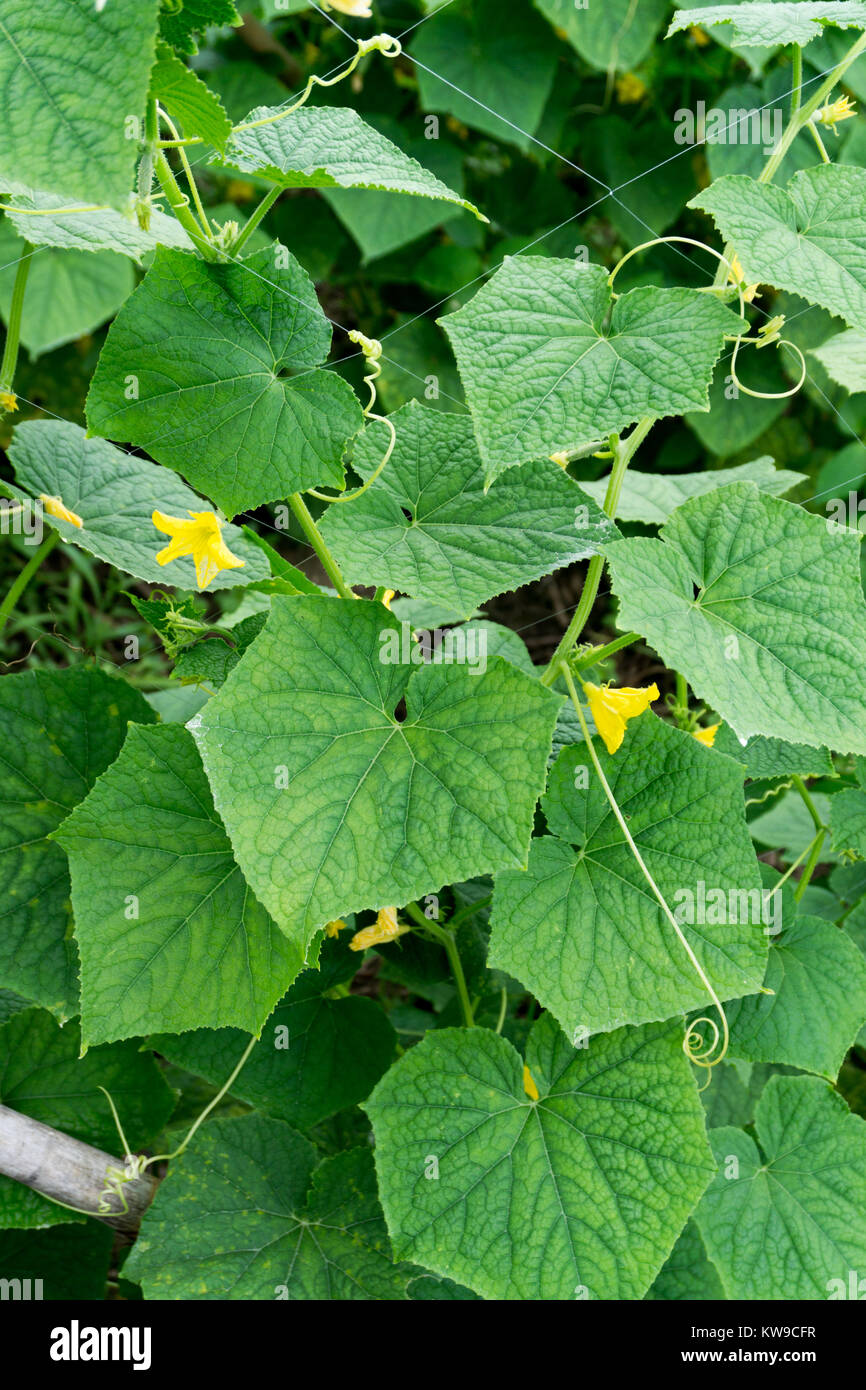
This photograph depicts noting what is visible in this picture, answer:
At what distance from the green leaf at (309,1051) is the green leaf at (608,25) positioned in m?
2.21

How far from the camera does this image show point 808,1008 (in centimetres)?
118

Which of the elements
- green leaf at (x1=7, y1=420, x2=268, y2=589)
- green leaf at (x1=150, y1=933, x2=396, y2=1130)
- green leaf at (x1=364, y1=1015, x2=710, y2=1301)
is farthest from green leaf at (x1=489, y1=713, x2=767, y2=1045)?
green leaf at (x1=7, y1=420, x2=268, y2=589)

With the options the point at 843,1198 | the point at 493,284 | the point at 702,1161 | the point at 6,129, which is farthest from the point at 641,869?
the point at 6,129

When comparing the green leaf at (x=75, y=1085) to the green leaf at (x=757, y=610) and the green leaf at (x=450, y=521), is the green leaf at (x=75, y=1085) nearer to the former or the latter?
the green leaf at (x=450, y=521)

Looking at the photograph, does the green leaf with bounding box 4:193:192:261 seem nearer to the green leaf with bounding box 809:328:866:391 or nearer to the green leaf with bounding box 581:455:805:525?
the green leaf with bounding box 581:455:805:525

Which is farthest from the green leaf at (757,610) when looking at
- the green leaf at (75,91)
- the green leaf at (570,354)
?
the green leaf at (75,91)

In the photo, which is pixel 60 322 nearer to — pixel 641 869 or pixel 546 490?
pixel 546 490

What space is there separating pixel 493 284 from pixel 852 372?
0.53 meters

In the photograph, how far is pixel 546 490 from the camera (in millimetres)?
1010

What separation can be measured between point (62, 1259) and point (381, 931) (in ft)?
1.94

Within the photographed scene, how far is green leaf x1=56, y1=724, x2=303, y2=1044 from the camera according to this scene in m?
0.97

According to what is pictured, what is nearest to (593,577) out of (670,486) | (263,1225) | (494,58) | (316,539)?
(316,539)

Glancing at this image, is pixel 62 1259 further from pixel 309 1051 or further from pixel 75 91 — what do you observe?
pixel 75 91

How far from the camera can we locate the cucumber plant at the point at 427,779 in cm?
91
